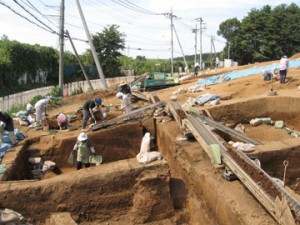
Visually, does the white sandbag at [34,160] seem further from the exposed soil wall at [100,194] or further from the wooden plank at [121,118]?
the exposed soil wall at [100,194]

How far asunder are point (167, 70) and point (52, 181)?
4102cm

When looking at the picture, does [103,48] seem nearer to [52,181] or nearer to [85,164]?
[85,164]

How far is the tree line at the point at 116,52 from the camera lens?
2494 centimetres

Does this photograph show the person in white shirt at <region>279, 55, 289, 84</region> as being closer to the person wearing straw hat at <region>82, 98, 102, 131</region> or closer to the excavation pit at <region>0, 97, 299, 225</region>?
the excavation pit at <region>0, 97, 299, 225</region>

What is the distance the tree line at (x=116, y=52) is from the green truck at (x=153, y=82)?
8734 mm

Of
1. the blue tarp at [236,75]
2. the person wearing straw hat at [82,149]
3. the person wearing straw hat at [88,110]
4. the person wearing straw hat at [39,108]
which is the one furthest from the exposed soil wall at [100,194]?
the blue tarp at [236,75]

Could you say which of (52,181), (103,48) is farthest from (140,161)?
(103,48)

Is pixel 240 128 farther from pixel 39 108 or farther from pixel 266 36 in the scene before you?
pixel 266 36

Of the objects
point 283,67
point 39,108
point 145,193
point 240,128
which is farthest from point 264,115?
point 39,108

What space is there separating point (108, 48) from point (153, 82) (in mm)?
14300

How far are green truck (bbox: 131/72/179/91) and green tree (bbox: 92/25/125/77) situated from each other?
13300mm

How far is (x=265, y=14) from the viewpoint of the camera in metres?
42.7

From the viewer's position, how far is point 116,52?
34031 mm


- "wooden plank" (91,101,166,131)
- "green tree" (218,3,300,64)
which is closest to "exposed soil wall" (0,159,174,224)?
"wooden plank" (91,101,166,131)
